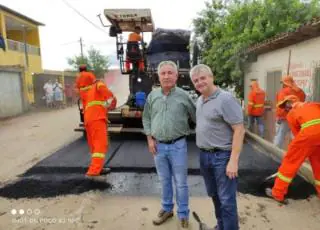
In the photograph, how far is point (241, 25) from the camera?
9711 mm

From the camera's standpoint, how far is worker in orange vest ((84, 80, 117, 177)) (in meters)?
4.86

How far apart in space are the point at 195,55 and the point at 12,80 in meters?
11.0

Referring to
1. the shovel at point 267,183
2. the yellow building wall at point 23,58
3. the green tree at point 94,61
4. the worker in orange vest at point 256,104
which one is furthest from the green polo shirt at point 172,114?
the green tree at point 94,61

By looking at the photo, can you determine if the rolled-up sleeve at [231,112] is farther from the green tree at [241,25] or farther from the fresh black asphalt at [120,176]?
the green tree at [241,25]

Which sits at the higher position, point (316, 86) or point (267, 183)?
point (316, 86)

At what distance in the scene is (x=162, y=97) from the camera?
3.24 metres

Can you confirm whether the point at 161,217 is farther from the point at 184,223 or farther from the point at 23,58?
the point at 23,58

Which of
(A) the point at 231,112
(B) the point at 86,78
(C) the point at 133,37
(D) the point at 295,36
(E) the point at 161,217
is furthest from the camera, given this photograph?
(C) the point at 133,37

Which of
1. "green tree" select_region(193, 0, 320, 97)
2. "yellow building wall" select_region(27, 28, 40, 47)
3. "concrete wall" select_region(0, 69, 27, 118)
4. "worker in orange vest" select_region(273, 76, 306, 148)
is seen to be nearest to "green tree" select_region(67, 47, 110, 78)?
"yellow building wall" select_region(27, 28, 40, 47)

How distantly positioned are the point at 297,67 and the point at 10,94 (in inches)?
540

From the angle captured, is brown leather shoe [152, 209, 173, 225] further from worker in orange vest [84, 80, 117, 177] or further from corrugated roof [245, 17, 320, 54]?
corrugated roof [245, 17, 320, 54]

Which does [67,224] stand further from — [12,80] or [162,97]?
[12,80]

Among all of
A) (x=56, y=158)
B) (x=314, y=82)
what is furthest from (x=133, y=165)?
(x=314, y=82)

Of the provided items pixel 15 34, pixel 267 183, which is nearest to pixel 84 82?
pixel 267 183
